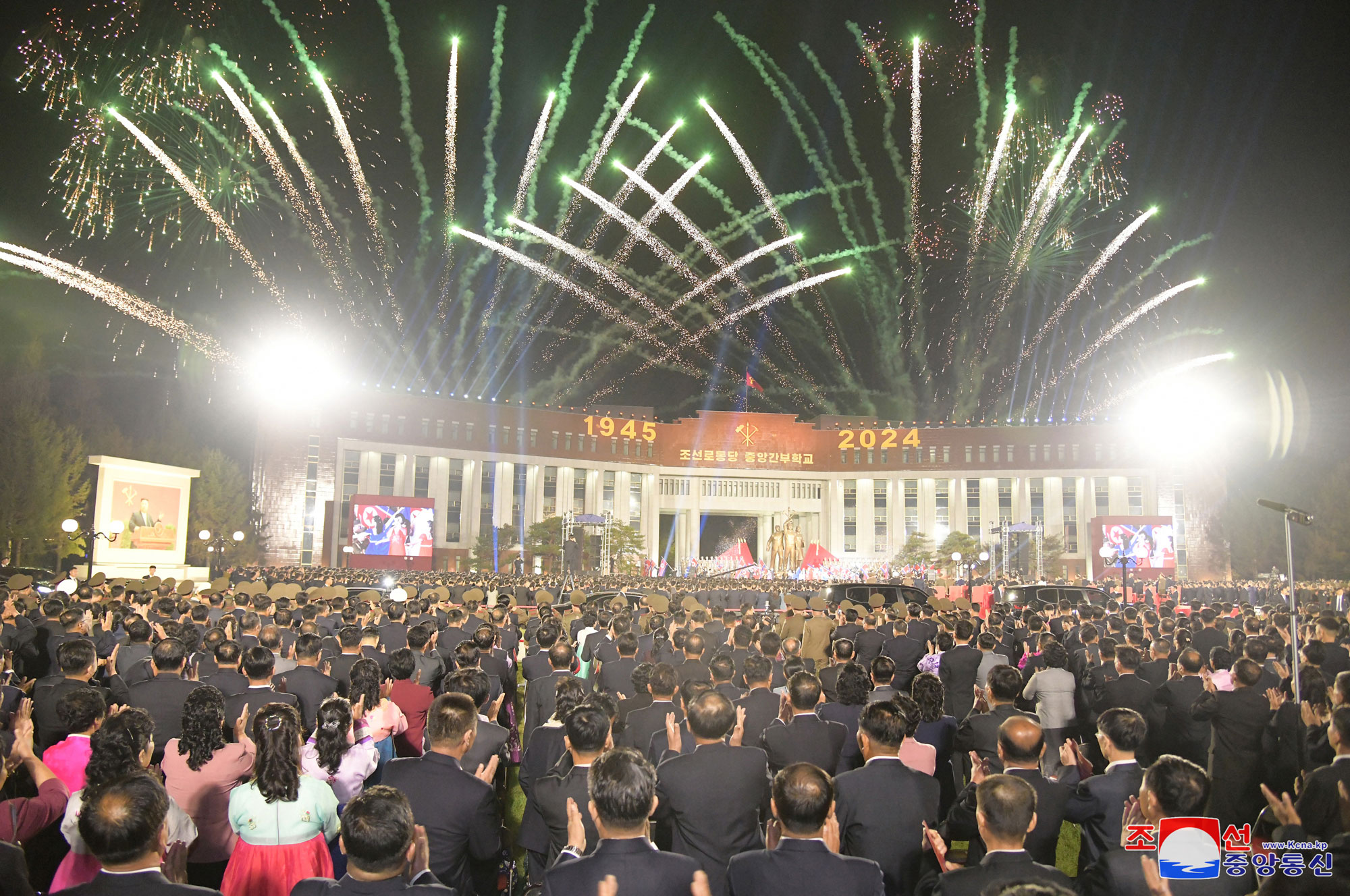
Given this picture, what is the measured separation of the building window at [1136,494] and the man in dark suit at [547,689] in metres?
76.5

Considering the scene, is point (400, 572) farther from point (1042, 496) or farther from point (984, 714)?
point (1042, 496)

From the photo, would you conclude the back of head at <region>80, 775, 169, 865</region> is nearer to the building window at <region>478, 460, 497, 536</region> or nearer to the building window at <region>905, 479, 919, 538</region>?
the building window at <region>478, 460, 497, 536</region>

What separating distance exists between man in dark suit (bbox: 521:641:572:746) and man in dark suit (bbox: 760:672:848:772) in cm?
266

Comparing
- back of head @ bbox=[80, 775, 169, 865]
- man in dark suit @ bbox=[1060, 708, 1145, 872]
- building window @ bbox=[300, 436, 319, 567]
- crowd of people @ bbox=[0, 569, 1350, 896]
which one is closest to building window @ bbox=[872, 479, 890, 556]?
building window @ bbox=[300, 436, 319, 567]

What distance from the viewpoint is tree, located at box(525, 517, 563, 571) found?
65.4m

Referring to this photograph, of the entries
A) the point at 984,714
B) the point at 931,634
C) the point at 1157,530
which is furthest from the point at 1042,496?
the point at 984,714

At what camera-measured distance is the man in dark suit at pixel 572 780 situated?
5.46 m

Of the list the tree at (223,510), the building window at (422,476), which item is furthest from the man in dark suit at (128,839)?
the building window at (422,476)

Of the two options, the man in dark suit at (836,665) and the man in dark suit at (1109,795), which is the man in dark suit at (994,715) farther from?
the man in dark suit at (836,665)

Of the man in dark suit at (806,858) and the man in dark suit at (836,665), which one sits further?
the man in dark suit at (836,665)

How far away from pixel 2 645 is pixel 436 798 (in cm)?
930

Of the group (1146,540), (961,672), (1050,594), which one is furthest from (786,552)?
(961,672)

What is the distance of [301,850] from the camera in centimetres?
475

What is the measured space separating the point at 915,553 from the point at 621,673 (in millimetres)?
66735
